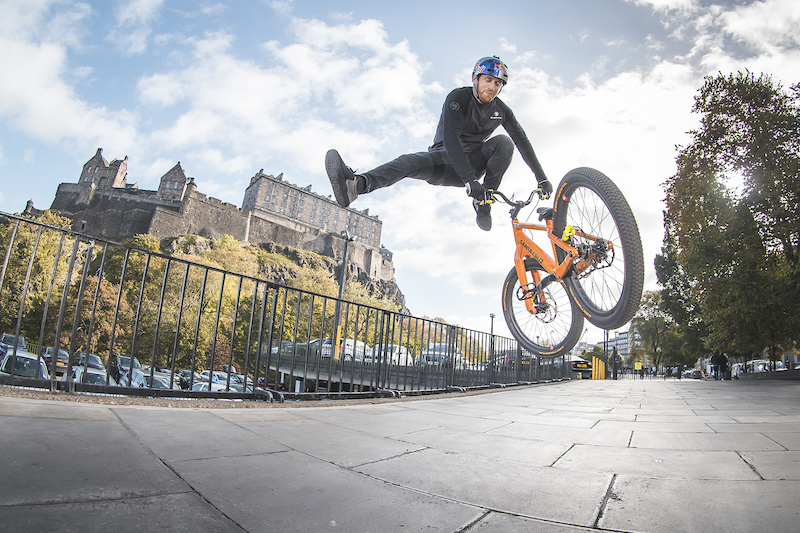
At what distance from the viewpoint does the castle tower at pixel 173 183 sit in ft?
225

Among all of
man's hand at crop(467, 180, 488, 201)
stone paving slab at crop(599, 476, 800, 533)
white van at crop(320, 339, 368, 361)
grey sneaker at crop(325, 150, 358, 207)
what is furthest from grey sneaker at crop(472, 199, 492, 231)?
stone paving slab at crop(599, 476, 800, 533)

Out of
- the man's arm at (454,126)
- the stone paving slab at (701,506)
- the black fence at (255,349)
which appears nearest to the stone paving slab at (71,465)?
the black fence at (255,349)

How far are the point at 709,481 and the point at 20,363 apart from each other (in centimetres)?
1384

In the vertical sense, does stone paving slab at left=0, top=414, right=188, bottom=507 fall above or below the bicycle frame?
below

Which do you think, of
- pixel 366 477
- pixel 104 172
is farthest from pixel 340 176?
pixel 104 172

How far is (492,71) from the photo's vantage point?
3029 mm

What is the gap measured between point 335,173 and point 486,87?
1329 mm

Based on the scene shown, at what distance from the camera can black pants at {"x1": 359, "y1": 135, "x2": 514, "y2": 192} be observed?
331 cm

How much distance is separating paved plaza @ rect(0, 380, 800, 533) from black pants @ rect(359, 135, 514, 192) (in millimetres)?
1951

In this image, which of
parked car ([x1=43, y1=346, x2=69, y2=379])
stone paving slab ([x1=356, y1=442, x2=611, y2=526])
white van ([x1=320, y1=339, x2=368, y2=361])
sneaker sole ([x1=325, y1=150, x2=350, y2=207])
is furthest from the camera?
parked car ([x1=43, y1=346, x2=69, y2=379])

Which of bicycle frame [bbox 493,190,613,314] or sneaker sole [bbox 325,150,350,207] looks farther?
bicycle frame [bbox 493,190,613,314]

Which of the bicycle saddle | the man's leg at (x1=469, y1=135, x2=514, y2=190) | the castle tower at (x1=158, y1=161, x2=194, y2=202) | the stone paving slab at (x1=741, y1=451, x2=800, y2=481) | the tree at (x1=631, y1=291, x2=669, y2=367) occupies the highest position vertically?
the castle tower at (x1=158, y1=161, x2=194, y2=202)

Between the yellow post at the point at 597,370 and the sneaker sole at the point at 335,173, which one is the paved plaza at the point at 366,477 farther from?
the yellow post at the point at 597,370

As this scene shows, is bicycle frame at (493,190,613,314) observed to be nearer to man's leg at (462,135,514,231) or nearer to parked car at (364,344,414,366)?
man's leg at (462,135,514,231)
